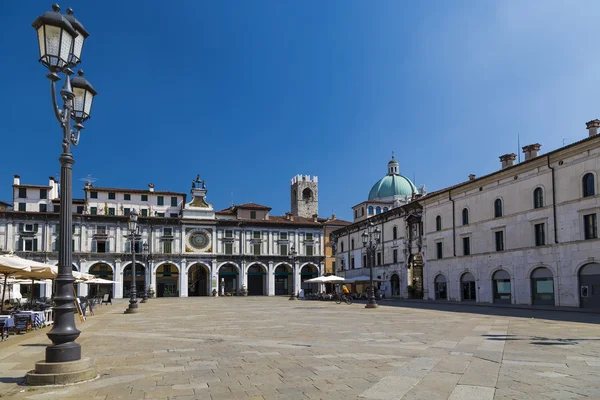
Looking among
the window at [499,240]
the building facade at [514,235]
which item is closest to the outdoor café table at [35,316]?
the building facade at [514,235]

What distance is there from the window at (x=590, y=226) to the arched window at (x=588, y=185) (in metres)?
1.28

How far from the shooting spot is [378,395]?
7.71 metres

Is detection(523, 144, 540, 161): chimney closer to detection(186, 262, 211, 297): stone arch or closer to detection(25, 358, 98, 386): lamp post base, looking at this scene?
detection(25, 358, 98, 386): lamp post base

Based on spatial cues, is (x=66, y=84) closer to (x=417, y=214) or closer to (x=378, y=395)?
(x=378, y=395)

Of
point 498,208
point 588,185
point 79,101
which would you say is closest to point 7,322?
point 79,101

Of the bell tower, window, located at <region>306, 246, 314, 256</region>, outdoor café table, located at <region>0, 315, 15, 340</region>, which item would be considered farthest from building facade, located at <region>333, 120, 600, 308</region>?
the bell tower

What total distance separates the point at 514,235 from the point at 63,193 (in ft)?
107

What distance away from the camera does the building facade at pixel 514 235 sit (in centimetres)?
3027

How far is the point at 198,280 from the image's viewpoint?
7512 centimetres

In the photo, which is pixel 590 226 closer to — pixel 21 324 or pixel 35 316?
pixel 35 316

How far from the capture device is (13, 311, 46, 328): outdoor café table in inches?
721

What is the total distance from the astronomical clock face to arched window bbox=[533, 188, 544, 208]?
4552cm

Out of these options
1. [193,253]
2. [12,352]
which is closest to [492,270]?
[12,352]

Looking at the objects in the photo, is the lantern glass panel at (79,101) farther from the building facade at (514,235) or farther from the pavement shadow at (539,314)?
the building facade at (514,235)
